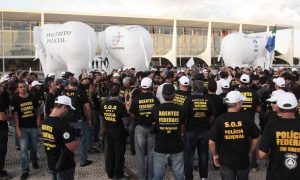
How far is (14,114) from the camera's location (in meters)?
6.27

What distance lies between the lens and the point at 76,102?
6.76m

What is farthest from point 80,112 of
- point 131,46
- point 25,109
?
point 131,46

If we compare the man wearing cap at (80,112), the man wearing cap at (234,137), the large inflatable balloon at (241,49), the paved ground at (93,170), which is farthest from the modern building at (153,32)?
the man wearing cap at (234,137)

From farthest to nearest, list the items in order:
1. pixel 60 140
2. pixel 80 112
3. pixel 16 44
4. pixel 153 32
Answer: pixel 153 32 < pixel 16 44 < pixel 80 112 < pixel 60 140

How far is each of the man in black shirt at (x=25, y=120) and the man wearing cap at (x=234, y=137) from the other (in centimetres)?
357

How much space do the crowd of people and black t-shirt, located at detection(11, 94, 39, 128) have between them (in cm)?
2

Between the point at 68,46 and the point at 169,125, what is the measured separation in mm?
10989

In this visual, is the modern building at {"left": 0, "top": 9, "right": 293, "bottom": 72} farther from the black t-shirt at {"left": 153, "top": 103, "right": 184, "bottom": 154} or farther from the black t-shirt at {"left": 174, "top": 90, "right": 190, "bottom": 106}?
the black t-shirt at {"left": 153, "top": 103, "right": 184, "bottom": 154}

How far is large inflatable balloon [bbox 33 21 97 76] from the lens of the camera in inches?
585

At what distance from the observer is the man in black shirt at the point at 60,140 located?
4242 millimetres

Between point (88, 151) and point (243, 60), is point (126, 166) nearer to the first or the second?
point (88, 151)

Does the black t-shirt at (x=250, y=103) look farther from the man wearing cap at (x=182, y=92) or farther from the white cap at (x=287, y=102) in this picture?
the white cap at (x=287, y=102)

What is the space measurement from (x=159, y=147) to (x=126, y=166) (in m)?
2.27

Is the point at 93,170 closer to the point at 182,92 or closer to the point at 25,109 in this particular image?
the point at 25,109
